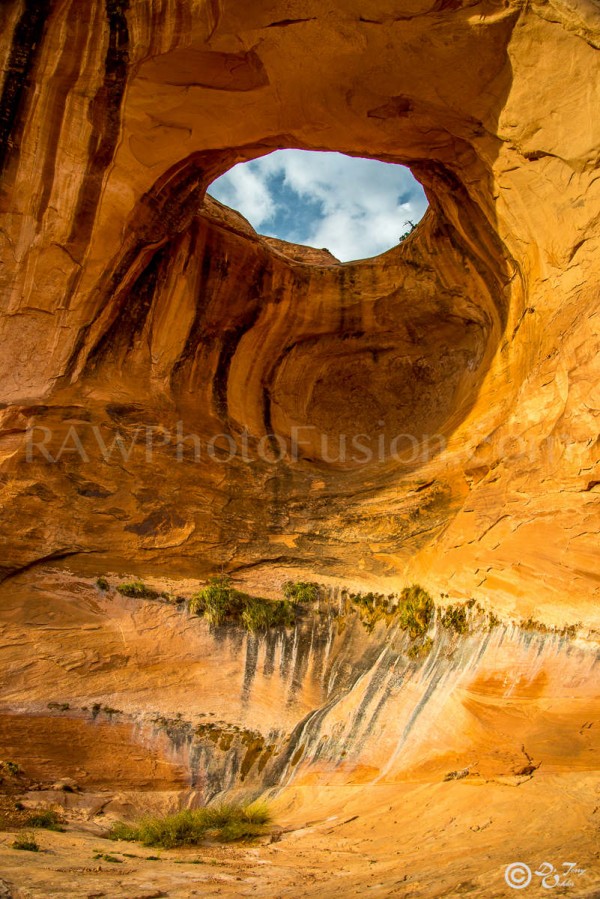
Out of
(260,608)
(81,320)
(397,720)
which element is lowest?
(397,720)

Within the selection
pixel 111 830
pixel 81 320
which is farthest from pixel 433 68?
pixel 111 830

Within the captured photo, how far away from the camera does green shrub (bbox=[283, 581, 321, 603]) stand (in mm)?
7297

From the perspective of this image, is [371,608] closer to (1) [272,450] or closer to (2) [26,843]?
(1) [272,450]

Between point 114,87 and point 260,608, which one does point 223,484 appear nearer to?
point 260,608

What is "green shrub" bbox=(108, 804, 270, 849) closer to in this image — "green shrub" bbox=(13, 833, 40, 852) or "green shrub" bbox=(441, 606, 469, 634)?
"green shrub" bbox=(13, 833, 40, 852)

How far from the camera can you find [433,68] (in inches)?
258

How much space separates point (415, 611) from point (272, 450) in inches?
128

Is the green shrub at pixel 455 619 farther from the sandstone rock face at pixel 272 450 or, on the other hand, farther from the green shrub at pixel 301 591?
the green shrub at pixel 301 591

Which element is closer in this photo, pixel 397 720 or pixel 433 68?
pixel 397 720

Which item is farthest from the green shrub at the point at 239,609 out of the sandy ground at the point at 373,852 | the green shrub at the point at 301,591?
the sandy ground at the point at 373,852

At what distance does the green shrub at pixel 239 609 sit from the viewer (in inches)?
276

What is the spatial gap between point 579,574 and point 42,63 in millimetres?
7482

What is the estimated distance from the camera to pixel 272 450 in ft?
29.1

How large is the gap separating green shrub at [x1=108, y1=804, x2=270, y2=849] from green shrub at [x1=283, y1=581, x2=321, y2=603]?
88.5 inches
